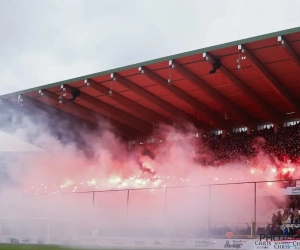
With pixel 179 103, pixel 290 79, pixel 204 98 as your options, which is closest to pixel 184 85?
pixel 204 98

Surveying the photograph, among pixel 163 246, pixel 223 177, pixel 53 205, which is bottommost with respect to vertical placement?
pixel 163 246

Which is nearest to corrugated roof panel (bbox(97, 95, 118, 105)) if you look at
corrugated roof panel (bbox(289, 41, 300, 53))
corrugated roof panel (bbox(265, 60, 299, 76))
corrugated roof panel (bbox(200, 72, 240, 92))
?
corrugated roof panel (bbox(200, 72, 240, 92))

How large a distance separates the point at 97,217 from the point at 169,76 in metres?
7.07

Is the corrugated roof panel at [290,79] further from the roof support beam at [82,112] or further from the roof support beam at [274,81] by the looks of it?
the roof support beam at [82,112]

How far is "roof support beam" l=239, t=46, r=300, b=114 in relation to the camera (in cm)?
1865

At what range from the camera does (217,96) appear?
23250mm

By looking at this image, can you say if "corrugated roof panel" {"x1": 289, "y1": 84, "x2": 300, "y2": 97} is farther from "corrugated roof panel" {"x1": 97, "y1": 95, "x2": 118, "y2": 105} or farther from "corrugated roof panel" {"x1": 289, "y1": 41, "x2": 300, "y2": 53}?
"corrugated roof panel" {"x1": 97, "y1": 95, "x2": 118, "y2": 105}

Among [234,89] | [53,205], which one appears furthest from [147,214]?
[234,89]

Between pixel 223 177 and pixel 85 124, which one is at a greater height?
pixel 85 124

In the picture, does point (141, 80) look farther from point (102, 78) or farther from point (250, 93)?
point (250, 93)

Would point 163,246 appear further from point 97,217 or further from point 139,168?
point 139,168

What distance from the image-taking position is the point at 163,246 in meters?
19.2

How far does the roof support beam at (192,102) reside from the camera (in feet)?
69.4

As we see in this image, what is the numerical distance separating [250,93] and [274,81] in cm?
193
